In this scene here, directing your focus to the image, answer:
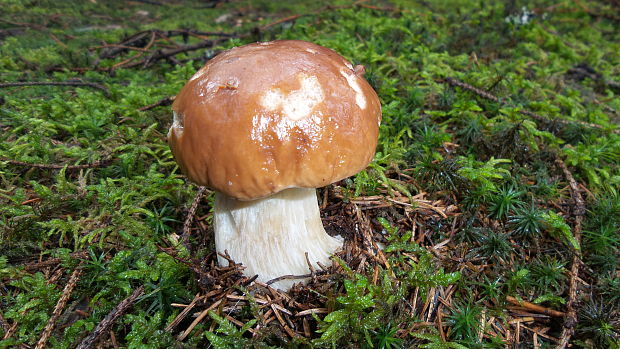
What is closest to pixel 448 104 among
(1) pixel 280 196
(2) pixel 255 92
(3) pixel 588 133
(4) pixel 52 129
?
(3) pixel 588 133

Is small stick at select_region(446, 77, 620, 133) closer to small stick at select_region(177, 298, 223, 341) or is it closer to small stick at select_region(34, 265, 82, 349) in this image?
small stick at select_region(177, 298, 223, 341)

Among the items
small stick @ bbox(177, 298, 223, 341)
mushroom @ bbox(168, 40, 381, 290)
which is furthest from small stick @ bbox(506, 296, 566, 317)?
small stick @ bbox(177, 298, 223, 341)

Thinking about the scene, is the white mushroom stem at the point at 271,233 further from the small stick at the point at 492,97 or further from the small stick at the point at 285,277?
the small stick at the point at 492,97

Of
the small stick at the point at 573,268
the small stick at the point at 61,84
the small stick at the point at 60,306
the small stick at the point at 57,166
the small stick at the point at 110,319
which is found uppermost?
the small stick at the point at 61,84

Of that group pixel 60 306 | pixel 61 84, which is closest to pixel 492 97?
pixel 60 306

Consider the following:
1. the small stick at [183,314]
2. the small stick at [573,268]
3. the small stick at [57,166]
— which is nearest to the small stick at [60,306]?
the small stick at [183,314]

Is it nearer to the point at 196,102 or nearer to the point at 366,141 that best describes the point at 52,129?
the point at 196,102

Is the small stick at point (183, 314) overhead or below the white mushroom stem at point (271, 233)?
below
